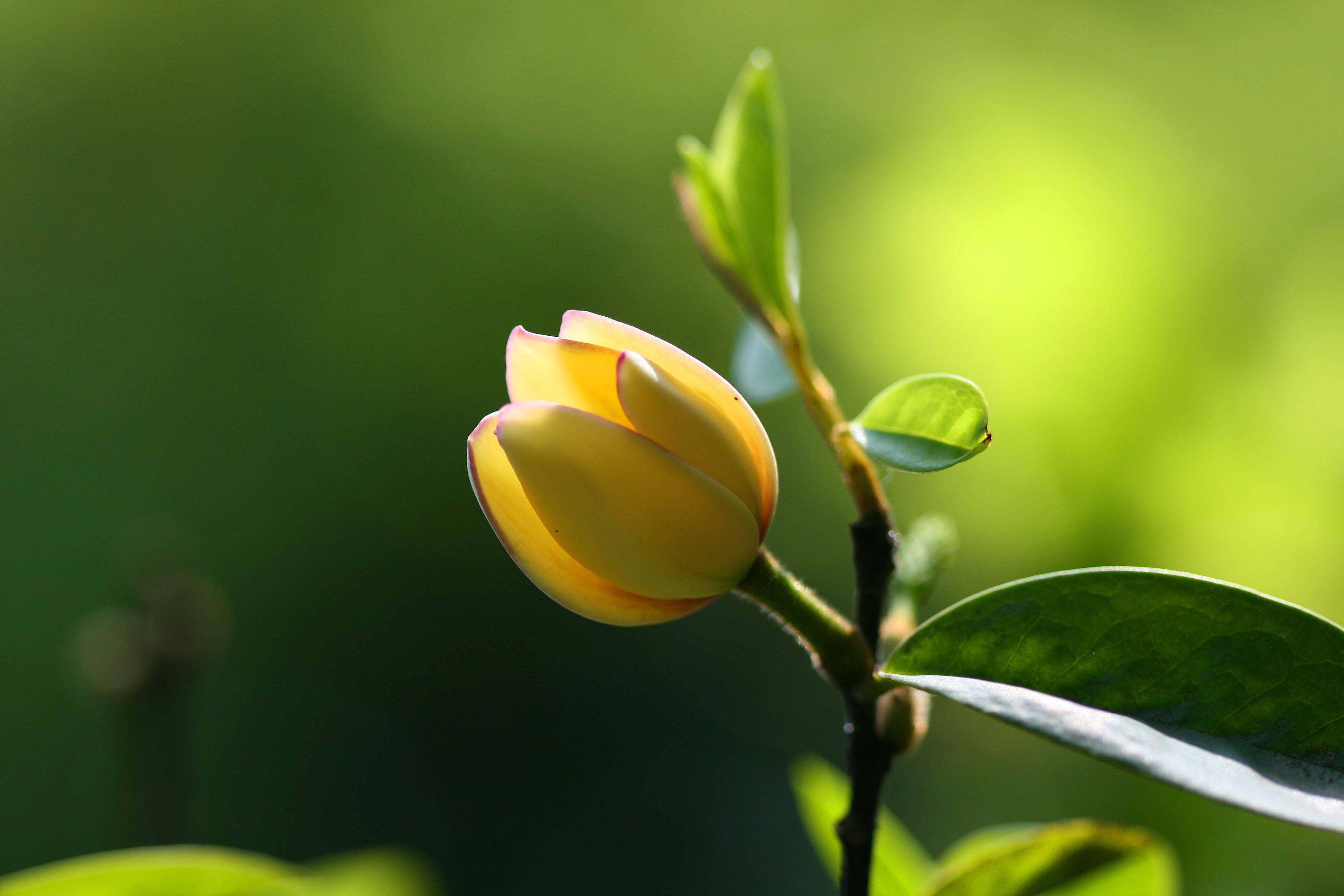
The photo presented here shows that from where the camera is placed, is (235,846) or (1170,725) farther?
(235,846)

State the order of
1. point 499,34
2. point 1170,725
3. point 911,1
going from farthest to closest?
1. point 499,34
2. point 911,1
3. point 1170,725

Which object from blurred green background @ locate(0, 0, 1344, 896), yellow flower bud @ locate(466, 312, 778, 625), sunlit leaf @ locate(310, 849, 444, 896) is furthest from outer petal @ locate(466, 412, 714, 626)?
blurred green background @ locate(0, 0, 1344, 896)

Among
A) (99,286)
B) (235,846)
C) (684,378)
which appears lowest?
(235,846)

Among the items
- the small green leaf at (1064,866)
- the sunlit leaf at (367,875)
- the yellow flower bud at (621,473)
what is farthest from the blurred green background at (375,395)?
the yellow flower bud at (621,473)

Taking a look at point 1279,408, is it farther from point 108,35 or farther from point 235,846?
point 108,35

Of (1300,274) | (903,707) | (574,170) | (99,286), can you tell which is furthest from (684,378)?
(99,286)

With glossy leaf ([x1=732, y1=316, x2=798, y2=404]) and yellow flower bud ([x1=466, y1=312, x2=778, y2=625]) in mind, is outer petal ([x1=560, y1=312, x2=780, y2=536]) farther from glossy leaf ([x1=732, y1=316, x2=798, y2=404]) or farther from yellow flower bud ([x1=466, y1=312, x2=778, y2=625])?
glossy leaf ([x1=732, y1=316, x2=798, y2=404])
